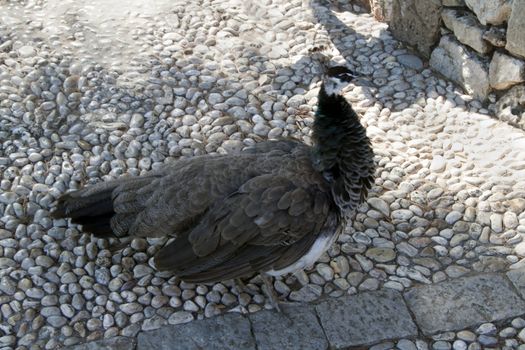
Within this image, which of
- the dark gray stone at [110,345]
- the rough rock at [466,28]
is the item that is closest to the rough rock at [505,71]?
the rough rock at [466,28]

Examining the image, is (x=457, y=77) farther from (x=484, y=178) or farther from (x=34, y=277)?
(x=34, y=277)

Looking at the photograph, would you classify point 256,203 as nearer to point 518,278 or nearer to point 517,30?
point 518,278

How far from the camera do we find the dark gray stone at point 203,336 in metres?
3.71

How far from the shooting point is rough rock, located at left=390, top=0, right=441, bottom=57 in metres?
5.48

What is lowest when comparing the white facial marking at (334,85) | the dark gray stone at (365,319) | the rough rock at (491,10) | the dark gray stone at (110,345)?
the dark gray stone at (110,345)

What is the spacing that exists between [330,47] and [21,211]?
8.78ft

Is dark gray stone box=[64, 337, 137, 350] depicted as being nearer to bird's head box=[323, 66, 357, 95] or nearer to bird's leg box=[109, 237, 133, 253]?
bird's leg box=[109, 237, 133, 253]

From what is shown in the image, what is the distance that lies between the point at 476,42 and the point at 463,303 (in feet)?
6.78

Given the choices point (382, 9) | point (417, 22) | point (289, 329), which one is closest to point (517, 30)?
point (417, 22)

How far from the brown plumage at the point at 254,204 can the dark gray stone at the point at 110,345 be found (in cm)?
41

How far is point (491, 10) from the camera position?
195 inches

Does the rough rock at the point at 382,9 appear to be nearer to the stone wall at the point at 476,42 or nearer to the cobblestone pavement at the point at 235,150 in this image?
the stone wall at the point at 476,42

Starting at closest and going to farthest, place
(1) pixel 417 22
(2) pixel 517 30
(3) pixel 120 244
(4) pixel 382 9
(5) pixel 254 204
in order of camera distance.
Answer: (5) pixel 254 204 → (3) pixel 120 244 → (2) pixel 517 30 → (1) pixel 417 22 → (4) pixel 382 9

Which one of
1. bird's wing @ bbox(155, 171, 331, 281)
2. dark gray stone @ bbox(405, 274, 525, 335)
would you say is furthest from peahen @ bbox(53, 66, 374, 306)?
dark gray stone @ bbox(405, 274, 525, 335)
